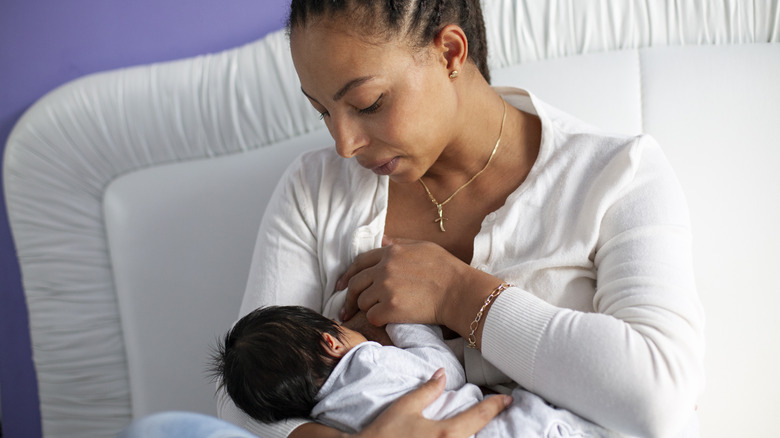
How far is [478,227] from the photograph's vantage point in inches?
51.7

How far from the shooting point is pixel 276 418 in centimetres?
112

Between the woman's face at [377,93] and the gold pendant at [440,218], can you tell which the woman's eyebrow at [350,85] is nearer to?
the woman's face at [377,93]

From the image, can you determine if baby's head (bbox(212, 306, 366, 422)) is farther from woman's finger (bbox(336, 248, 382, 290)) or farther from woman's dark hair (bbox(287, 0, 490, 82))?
woman's dark hair (bbox(287, 0, 490, 82))

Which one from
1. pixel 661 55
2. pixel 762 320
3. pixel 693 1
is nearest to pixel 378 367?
pixel 762 320

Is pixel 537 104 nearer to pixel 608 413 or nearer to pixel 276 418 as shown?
pixel 608 413

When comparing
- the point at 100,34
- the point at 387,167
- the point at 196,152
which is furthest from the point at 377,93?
the point at 100,34

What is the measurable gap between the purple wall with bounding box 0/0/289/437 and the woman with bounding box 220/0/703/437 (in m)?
0.67

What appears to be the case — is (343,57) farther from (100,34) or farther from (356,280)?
(100,34)

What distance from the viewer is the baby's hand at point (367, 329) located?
1.25m

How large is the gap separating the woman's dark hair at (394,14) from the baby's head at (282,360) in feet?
1.58

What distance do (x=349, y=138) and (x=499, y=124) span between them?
1.14 ft

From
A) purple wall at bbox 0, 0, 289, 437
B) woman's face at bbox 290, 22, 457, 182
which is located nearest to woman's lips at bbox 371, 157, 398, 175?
woman's face at bbox 290, 22, 457, 182

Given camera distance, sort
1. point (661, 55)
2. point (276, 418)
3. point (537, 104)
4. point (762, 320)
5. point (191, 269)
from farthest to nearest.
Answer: point (191, 269), point (661, 55), point (762, 320), point (537, 104), point (276, 418)

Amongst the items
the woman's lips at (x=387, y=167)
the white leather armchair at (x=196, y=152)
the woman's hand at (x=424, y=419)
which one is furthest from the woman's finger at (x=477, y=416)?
the white leather armchair at (x=196, y=152)
